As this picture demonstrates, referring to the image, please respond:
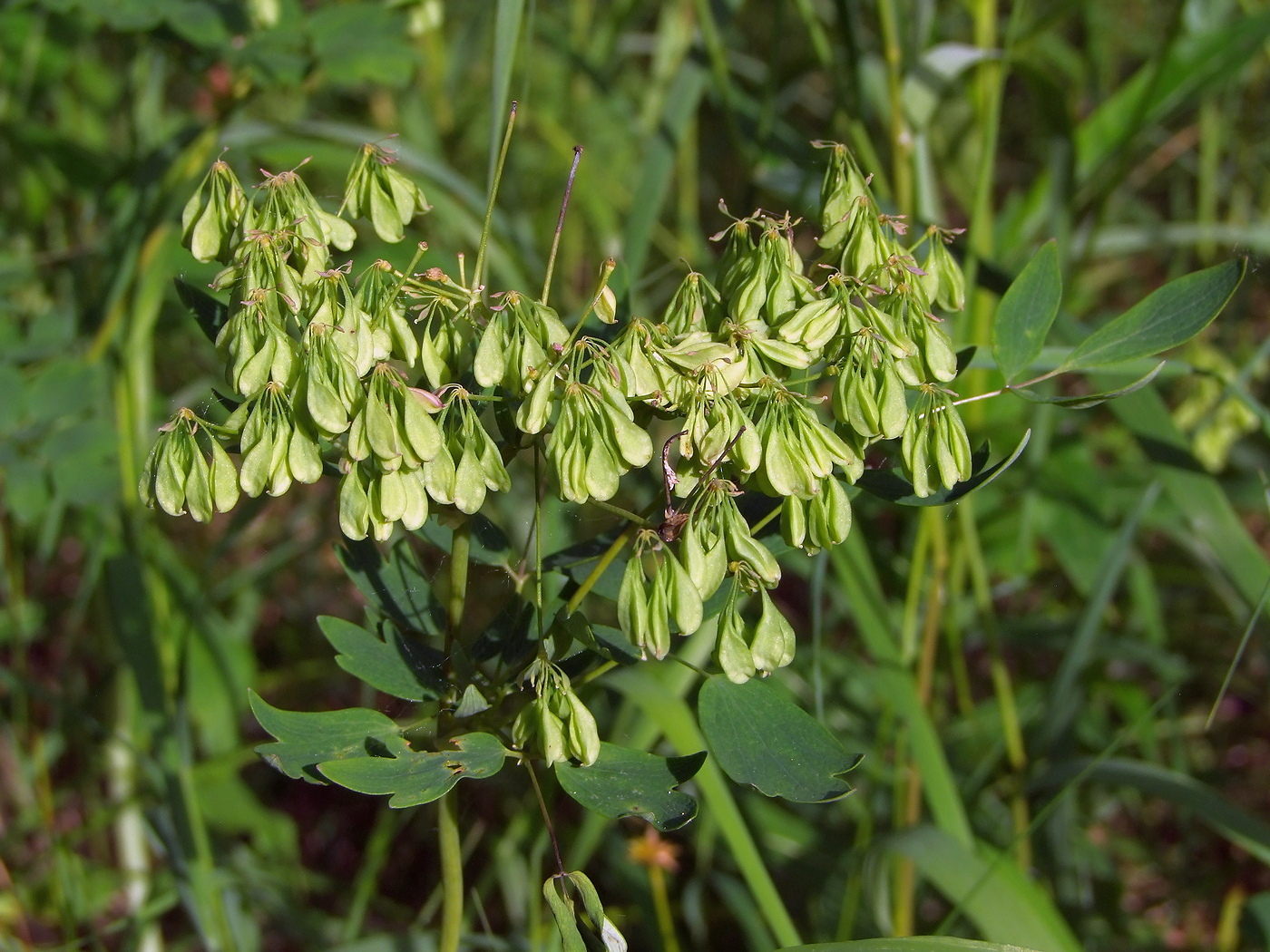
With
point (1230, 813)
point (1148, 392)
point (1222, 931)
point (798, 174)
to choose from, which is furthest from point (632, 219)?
point (1222, 931)

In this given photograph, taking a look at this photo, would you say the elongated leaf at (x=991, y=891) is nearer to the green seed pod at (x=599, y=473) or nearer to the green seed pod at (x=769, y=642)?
the green seed pod at (x=769, y=642)

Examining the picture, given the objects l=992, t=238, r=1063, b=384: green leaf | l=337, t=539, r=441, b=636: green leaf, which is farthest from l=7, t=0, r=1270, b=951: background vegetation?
l=992, t=238, r=1063, b=384: green leaf

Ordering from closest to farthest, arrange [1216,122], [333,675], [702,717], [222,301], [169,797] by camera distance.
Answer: [702,717] → [222,301] → [169,797] → [333,675] → [1216,122]

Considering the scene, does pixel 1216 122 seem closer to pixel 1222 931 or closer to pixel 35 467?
pixel 1222 931

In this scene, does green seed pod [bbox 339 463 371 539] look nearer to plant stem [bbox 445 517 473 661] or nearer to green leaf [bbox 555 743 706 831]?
plant stem [bbox 445 517 473 661]

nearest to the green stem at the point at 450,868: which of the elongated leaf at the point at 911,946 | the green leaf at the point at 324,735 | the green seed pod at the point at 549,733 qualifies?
the green leaf at the point at 324,735
